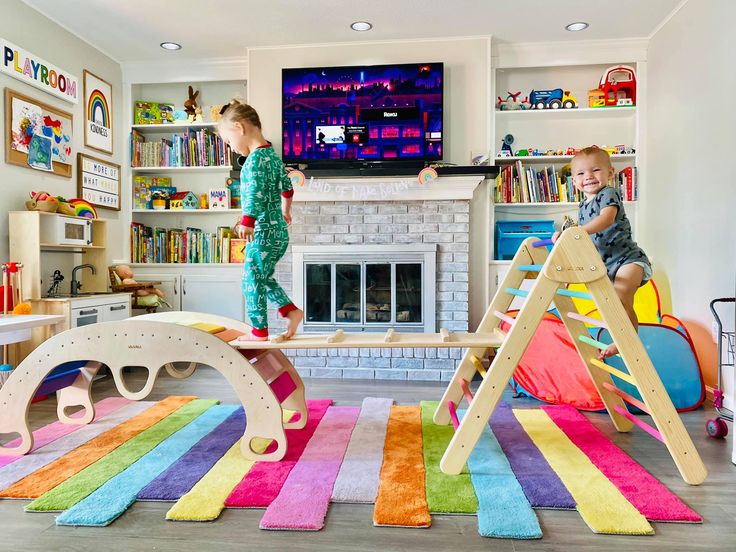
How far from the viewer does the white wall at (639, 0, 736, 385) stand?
8.64 ft

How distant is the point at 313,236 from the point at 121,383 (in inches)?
80.5

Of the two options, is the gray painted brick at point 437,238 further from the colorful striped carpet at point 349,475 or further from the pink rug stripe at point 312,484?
the pink rug stripe at point 312,484

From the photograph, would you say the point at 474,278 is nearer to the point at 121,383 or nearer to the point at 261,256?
the point at 261,256

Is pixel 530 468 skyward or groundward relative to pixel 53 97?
groundward

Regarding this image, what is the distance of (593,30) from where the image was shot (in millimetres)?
3553

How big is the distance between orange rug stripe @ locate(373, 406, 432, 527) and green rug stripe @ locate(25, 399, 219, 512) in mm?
879

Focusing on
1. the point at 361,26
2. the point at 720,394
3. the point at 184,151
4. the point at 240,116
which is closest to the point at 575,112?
the point at 361,26

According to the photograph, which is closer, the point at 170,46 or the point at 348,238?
the point at 348,238

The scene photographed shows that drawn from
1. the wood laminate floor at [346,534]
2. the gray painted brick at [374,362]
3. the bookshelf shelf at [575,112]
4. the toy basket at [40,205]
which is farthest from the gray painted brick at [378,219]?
the wood laminate floor at [346,534]

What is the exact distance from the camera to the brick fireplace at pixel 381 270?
3.54m

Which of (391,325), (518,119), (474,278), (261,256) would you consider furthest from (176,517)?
(518,119)

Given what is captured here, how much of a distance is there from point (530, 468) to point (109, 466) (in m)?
1.42

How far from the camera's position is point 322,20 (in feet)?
11.2

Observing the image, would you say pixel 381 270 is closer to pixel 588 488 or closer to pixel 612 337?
pixel 612 337
